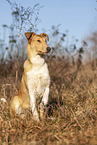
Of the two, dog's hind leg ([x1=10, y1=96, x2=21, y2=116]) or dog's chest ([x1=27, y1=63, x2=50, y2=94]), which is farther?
dog's hind leg ([x1=10, y1=96, x2=21, y2=116])

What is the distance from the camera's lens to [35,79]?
3736 millimetres

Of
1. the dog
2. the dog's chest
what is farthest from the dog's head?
the dog's chest

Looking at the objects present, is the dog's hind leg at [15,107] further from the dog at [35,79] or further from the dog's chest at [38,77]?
the dog's chest at [38,77]

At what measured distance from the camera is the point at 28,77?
12.3 ft

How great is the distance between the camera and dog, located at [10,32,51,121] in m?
3.74

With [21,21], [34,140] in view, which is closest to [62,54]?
[21,21]

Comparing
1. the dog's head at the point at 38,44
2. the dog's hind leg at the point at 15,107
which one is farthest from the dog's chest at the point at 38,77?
the dog's hind leg at the point at 15,107

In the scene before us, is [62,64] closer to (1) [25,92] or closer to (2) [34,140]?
(1) [25,92]

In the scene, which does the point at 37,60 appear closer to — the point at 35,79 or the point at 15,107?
the point at 35,79

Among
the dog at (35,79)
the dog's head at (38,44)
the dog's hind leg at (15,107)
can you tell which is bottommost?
the dog's hind leg at (15,107)

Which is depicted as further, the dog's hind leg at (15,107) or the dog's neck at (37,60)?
the dog's hind leg at (15,107)

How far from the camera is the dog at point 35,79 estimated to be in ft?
12.3

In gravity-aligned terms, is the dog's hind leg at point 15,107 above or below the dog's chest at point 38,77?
below

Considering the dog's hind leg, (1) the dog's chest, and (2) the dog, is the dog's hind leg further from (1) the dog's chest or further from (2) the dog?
(1) the dog's chest
